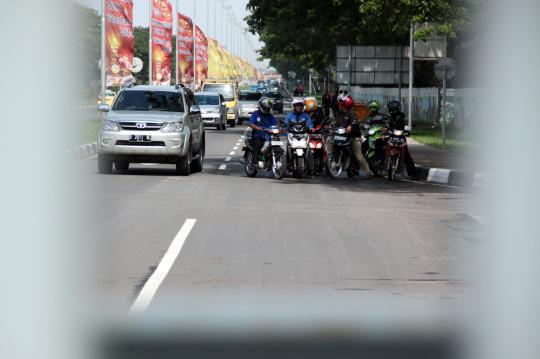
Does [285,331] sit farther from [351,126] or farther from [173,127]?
[351,126]

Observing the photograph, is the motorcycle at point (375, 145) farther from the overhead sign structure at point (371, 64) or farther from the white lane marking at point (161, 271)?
the overhead sign structure at point (371, 64)

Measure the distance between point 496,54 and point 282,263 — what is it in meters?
5.75

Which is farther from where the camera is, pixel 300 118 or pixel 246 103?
pixel 246 103

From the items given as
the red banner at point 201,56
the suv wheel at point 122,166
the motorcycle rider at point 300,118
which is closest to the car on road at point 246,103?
the red banner at point 201,56

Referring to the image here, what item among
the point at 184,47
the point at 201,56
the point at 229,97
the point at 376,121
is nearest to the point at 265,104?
the point at 376,121

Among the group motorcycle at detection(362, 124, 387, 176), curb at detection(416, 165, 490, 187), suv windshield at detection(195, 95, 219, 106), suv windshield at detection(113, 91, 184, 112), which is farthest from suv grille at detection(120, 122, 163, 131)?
suv windshield at detection(195, 95, 219, 106)

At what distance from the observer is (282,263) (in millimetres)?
8109

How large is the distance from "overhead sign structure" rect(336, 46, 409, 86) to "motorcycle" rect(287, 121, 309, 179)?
2405 centimetres

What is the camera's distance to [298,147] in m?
19.2

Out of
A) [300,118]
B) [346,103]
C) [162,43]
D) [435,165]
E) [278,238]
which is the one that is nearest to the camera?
[278,238]

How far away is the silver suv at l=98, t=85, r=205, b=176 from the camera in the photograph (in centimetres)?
1911

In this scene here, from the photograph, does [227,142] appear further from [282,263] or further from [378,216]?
[282,263]

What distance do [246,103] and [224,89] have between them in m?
3.04

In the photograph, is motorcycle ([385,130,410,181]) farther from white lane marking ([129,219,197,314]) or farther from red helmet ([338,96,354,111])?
white lane marking ([129,219,197,314])
